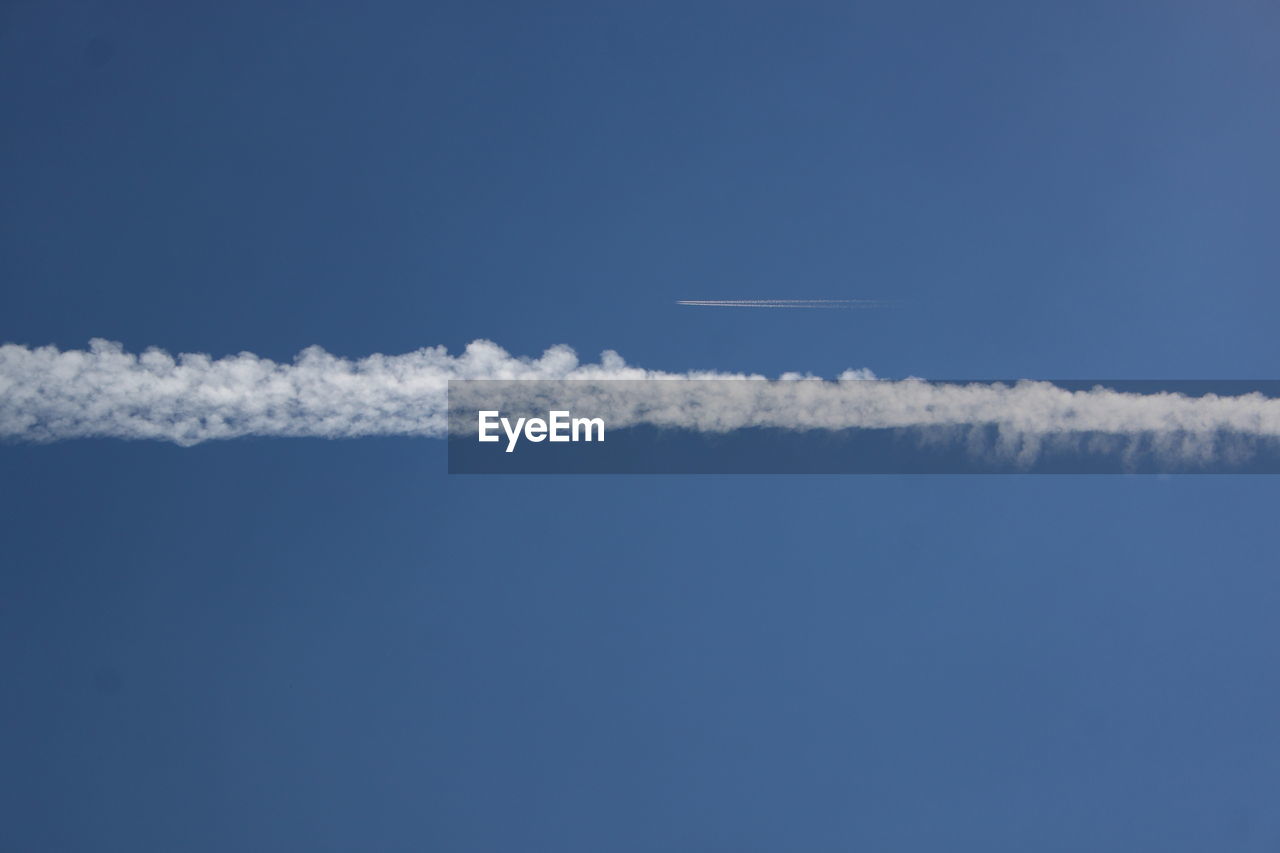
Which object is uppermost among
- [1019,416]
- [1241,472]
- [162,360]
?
[162,360]

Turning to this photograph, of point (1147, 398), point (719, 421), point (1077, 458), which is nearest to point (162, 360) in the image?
point (719, 421)

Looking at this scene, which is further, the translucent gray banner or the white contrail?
the translucent gray banner

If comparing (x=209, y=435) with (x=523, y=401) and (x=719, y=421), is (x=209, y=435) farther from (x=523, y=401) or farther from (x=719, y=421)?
(x=719, y=421)

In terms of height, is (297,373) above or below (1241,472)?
above

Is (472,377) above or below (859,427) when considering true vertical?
above

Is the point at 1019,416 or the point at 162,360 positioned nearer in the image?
the point at 162,360

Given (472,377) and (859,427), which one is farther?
(859,427)

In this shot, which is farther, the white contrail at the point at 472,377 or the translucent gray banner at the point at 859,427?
the translucent gray banner at the point at 859,427
